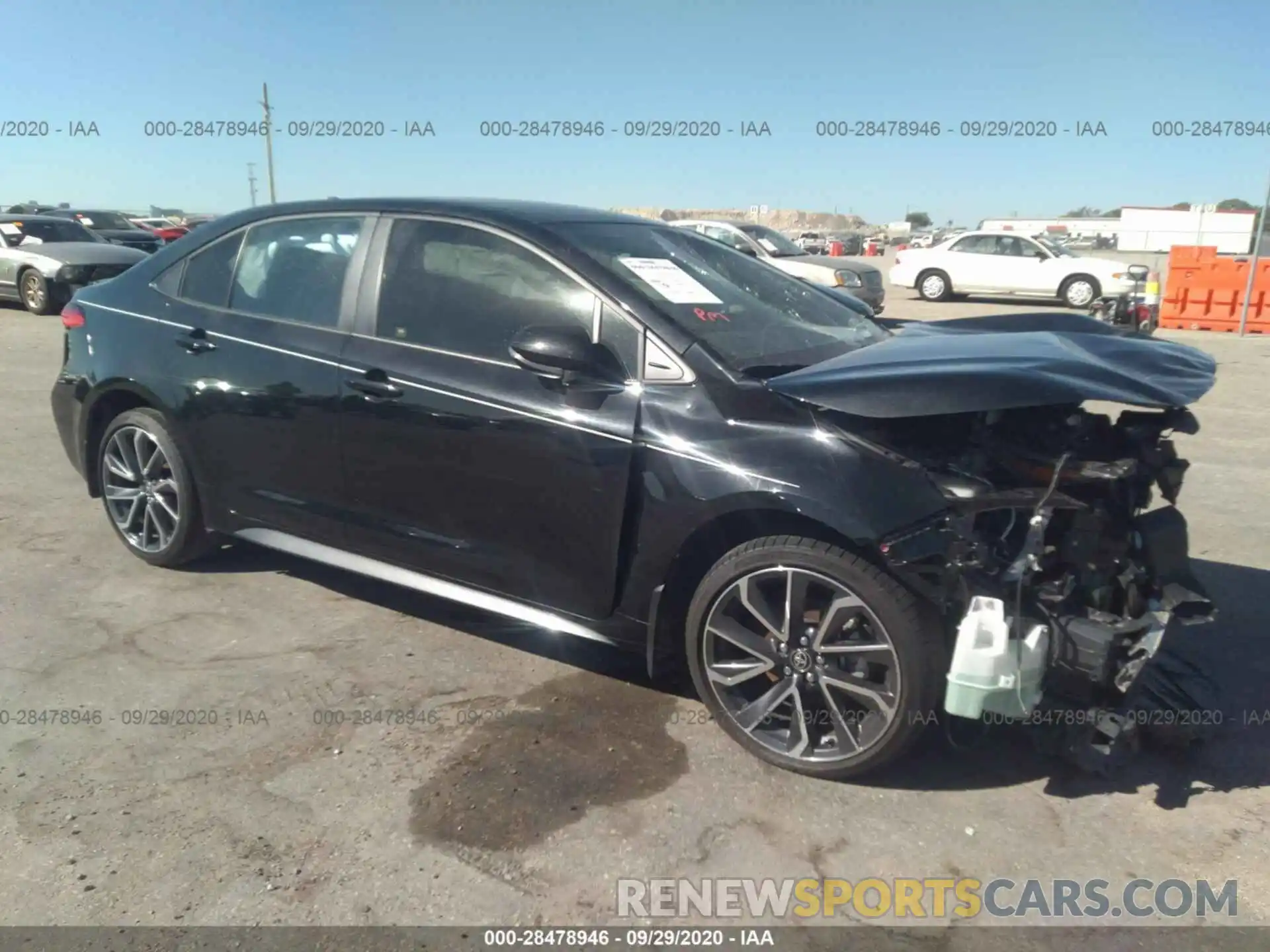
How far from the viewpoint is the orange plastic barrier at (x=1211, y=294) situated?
15.6m

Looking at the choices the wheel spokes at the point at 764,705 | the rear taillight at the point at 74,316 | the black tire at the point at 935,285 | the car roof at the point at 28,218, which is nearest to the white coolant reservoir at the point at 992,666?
the wheel spokes at the point at 764,705

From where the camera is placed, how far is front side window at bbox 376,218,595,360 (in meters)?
3.47

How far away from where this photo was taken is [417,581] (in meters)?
3.80

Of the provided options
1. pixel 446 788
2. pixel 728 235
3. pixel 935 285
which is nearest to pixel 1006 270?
pixel 935 285

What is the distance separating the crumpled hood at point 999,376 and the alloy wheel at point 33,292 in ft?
50.8

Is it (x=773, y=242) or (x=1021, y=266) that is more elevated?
(x=773, y=242)


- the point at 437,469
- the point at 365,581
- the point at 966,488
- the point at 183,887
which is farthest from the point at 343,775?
the point at 966,488

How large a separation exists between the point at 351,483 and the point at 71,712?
1236 mm

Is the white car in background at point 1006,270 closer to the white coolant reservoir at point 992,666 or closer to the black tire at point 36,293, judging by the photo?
the black tire at point 36,293

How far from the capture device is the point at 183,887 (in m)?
2.62

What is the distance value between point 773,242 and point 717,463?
14.9 metres

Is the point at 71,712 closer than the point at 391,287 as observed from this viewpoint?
Yes

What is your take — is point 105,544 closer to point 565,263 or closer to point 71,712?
point 71,712

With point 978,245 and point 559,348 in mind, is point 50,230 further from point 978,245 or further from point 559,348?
point 978,245
